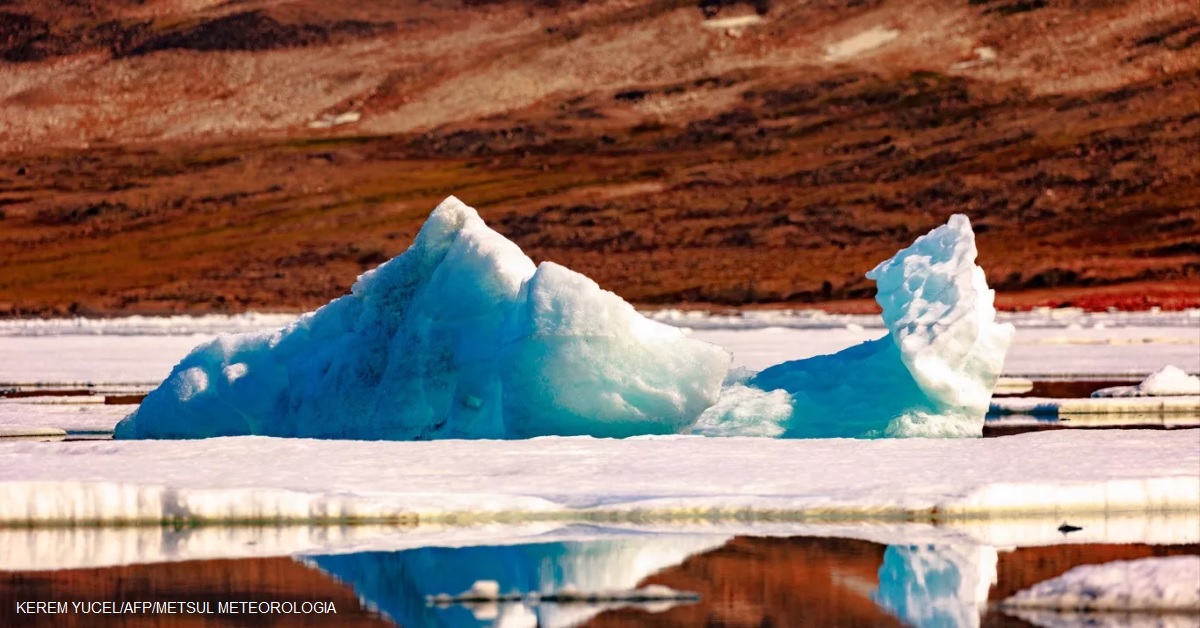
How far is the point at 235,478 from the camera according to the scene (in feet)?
26.2

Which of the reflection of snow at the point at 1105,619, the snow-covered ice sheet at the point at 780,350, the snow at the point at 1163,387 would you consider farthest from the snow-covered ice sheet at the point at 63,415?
the reflection of snow at the point at 1105,619

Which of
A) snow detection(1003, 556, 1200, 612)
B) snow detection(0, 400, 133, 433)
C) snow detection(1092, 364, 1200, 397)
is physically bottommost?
snow detection(1003, 556, 1200, 612)

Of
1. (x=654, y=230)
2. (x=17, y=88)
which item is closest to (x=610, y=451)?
(x=654, y=230)

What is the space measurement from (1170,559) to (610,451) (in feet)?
11.7

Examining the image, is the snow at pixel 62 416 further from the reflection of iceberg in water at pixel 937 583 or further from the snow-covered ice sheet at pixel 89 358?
the reflection of iceberg in water at pixel 937 583

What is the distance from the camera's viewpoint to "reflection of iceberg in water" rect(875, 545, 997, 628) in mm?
5602

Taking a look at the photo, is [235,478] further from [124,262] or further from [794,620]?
[124,262]

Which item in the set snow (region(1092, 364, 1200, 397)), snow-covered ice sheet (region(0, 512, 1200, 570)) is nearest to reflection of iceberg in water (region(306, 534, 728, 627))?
snow-covered ice sheet (region(0, 512, 1200, 570))

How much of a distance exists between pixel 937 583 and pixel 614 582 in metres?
1.04

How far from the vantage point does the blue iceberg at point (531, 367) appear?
988 cm

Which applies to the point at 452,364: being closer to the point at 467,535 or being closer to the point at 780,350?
the point at 467,535

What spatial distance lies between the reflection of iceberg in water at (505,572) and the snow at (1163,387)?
24.7 feet

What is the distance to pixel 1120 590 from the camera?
560cm

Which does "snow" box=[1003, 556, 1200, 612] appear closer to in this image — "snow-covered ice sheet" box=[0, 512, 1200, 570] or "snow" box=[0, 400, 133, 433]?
"snow-covered ice sheet" box=[0, 512, 1200, 570]
